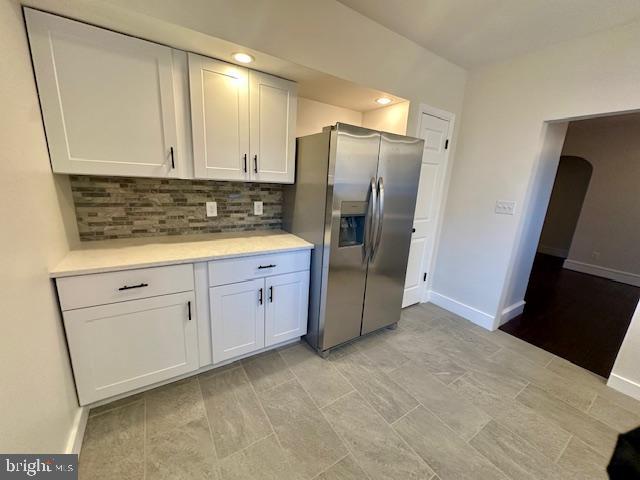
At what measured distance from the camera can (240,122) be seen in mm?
1809

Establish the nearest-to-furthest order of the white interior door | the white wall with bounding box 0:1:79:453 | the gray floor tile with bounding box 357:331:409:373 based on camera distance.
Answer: the white wall with bounding box 0:1:79:453
the gray floor tile with bounding box 357:331:409:373
the white interior door

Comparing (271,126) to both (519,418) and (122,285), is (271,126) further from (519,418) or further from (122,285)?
(519,418)

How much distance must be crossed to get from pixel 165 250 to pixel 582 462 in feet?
9.05

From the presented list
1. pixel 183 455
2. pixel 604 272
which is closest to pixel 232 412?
pixel 183 455

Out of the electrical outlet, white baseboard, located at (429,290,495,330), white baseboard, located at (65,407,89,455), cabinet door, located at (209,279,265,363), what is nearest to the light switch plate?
white baseboard, located at (429,290,495,330)

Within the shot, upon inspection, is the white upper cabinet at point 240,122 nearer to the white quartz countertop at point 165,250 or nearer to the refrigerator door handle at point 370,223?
→ the white quartz countertop at point 165,250

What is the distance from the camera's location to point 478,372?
2066 mm

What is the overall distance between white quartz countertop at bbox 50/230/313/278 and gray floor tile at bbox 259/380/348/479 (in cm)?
100

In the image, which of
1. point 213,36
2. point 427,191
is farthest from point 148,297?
point 427,191

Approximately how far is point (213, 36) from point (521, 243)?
3158mm

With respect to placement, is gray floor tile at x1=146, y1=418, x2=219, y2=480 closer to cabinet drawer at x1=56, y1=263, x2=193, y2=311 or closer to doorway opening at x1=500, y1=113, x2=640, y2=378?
cabinet drawer at x1=56, y1=263, x2=193, y2=311

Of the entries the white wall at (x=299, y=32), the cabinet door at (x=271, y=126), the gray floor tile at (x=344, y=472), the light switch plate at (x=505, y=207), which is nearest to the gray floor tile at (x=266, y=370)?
the gray floor tile at (x=344, y=472)

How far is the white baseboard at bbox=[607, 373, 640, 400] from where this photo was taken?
1.88 metres

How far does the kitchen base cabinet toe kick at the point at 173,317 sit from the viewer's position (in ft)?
4.61
